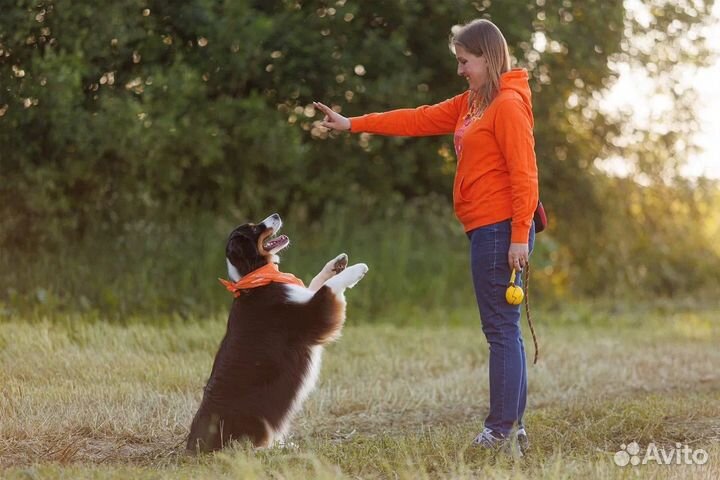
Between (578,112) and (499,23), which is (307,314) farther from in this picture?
(578,112)

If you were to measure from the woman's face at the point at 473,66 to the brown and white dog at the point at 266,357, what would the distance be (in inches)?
44.6

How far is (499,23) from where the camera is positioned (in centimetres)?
1000

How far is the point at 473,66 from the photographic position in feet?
16.2

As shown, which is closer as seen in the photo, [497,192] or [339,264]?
[497,192]

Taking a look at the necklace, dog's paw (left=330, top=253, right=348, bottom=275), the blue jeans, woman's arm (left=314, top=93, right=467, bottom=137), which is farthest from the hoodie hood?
dog's paw (left=330, top=253, right=348, bottom=275)

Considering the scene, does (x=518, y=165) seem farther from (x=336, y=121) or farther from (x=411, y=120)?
(x=336, y=121)

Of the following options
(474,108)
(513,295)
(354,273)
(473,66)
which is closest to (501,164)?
(474,108)

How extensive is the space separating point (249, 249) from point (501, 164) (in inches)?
55.3

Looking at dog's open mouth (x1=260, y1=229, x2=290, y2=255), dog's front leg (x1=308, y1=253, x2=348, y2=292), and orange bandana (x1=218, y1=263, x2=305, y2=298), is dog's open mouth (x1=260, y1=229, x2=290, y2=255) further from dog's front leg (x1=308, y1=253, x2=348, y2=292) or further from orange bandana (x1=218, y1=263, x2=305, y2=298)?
dog's front leg (x1=308, y1=253, x2=348, y2=292)

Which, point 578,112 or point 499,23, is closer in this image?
point 499,23

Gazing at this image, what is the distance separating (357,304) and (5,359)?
172 inches

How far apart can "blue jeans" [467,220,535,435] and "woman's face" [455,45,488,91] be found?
27.4 inches

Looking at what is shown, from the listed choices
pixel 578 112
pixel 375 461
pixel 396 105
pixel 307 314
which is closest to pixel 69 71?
pixel 396 105

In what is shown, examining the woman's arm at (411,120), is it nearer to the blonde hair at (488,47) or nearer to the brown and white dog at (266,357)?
the blonde hair at (488,47)
